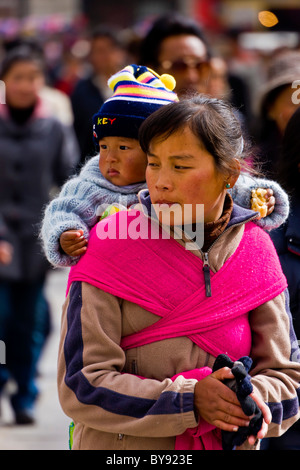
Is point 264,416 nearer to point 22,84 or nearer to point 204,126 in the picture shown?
point 204,126

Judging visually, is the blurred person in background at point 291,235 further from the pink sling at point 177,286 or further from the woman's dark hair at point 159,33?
the woman's dark hair at point 159,33

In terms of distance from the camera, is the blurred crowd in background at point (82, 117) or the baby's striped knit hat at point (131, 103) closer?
the baby's striped knit hat at point (131, 103)

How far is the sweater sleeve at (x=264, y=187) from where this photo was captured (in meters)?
2.60

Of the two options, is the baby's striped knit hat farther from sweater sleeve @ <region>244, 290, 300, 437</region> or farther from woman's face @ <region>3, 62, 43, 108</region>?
woman's face @ <region>3, 62, 43, 108</region>

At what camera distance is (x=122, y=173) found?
2580 mm

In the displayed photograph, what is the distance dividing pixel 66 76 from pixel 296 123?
1165cm

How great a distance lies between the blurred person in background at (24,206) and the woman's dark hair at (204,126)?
3.37 metres

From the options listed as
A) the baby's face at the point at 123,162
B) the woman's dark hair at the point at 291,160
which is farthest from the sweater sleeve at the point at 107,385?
the woman's dark hair at the point at 291,160

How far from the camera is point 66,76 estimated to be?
14398 millimetres

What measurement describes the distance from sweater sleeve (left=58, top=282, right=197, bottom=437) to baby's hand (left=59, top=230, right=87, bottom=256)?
0.10 m

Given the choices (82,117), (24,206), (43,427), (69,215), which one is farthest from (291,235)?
(82,117)
